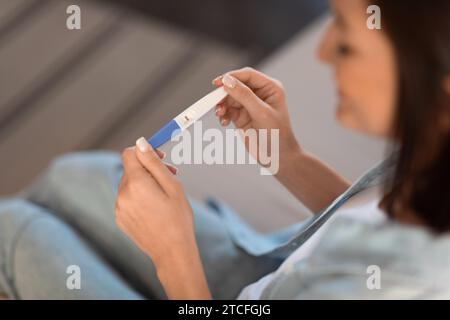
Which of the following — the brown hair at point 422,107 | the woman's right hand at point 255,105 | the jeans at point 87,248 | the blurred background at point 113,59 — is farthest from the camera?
the blurred background at point 113,59

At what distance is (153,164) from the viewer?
47 centimetres

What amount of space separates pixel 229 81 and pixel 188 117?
4 centimetres

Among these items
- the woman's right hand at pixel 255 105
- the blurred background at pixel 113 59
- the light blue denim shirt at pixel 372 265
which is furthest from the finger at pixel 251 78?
the blurred background at pixel 113 59

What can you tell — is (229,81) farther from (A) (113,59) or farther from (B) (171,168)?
(A) (113,59)

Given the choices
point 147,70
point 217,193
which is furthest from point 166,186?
point 147,70

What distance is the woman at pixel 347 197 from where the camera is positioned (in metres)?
0.40

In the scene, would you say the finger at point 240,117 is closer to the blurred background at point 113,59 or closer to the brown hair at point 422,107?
the brown hair at point 422,107

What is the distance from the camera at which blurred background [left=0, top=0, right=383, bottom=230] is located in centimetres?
120

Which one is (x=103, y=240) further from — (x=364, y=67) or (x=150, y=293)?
(x=364, y=67)

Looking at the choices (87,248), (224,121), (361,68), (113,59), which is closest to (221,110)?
(224,121)

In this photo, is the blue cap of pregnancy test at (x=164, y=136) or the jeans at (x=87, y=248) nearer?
the blue cap of pregnancy test at (x=164, y=136)

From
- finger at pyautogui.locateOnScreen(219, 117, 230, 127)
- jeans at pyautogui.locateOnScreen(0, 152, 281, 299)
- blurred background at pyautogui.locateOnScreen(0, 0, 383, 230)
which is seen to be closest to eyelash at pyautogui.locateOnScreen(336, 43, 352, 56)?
finger at pyautogui.locateOnScreen(219, 117, 230, 127)

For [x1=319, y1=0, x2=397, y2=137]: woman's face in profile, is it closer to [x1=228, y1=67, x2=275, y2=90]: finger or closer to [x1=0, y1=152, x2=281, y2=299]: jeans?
[x1=228, y1=67, x2=275, y2=90]: finger

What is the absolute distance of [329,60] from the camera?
49 centimetres
